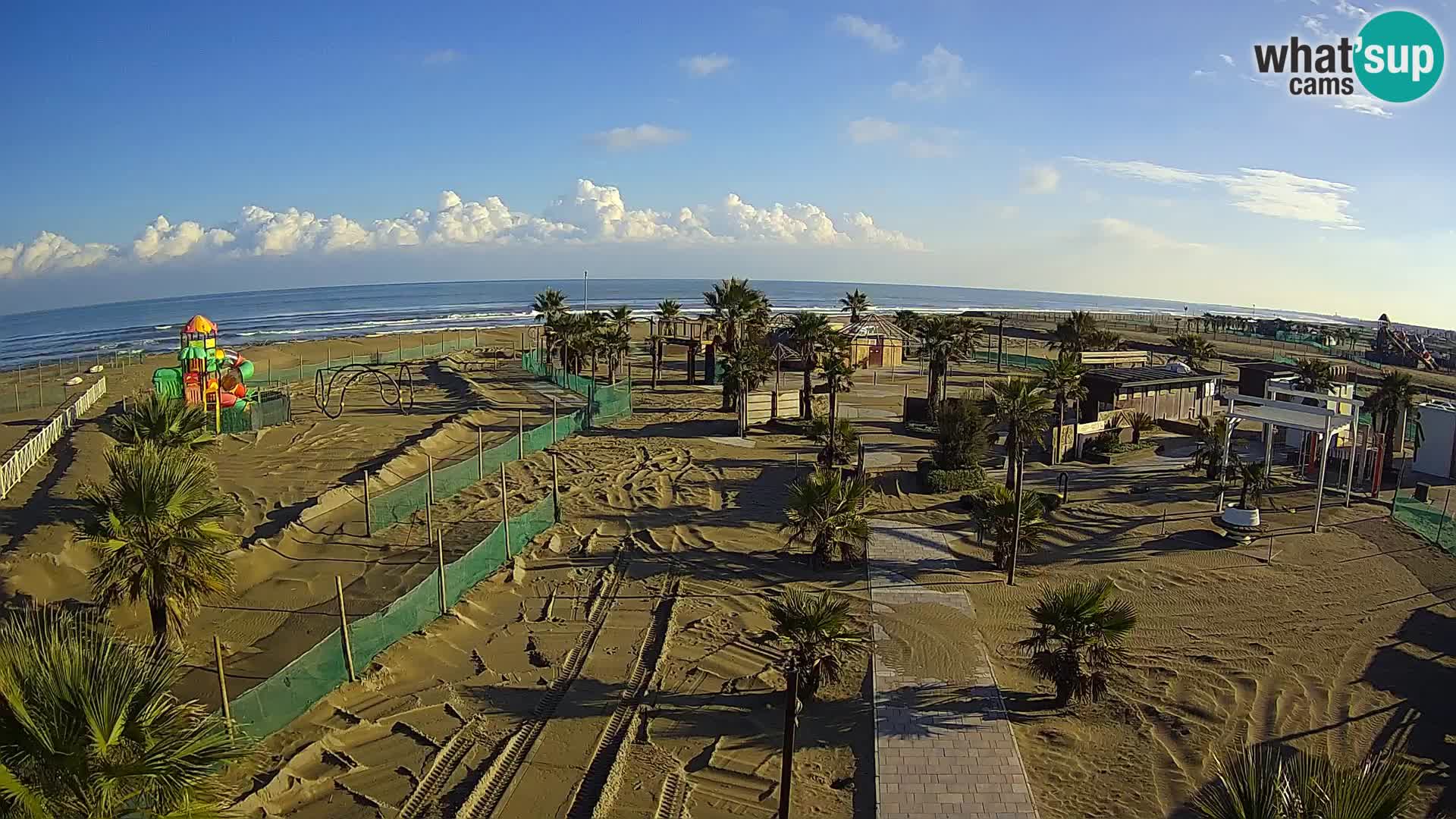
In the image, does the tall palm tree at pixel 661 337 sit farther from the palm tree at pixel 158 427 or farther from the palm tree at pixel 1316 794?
the palm tree at pixel 1316 794

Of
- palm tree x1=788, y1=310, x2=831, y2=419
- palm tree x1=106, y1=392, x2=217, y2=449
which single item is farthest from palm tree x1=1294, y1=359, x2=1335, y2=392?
palm tree x1=106, y1=392, x2=217, y2=449

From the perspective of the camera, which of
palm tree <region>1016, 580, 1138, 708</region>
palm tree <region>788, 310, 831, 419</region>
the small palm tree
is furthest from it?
palm tree <region>788, 310, 831, 419</region>

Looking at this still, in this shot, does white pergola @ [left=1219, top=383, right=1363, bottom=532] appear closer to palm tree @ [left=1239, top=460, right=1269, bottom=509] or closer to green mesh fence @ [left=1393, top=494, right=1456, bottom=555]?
palm tree @ [left=1239, top=460, right=1269, bottom=509]

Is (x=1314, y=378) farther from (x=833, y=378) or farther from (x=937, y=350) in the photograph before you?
(x=833, y=378)

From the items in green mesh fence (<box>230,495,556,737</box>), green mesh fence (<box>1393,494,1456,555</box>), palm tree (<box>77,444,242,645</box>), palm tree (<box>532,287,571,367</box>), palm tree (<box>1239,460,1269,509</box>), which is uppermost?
palm tree (<box>532,287,571,367</box>)

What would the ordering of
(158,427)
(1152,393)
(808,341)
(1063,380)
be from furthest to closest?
1. (808,341)
2. (1152,393)
3. (1063,380)
4. (158,427)

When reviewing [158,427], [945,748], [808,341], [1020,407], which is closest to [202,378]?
[158,427]

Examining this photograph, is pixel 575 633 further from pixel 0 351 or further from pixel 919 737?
pixel 0 351
